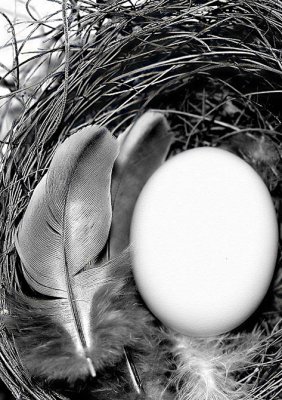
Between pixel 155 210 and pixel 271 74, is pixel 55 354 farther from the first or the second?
pixel 271 74

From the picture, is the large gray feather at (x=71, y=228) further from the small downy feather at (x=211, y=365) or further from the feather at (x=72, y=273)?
the small downy feather at (x=211, y=365)

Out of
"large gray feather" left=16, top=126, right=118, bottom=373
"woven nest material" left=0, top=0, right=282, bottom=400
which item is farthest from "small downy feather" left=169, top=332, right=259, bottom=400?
"large gray feather" left=16, top=126, right=118, bottom=373

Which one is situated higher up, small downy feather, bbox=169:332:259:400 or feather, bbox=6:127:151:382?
feather, bbox=6:127:151:382

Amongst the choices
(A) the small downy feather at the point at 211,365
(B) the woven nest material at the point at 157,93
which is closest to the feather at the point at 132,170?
(B) the woven nest material at the point at 157,93

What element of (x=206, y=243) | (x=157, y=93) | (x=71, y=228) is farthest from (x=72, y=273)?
(x=157, y=93)

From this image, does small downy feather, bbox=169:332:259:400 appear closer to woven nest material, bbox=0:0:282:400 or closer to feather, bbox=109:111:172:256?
woven nest material, bbox=0:0:282:400

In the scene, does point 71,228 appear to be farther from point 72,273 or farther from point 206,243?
point 206,243
